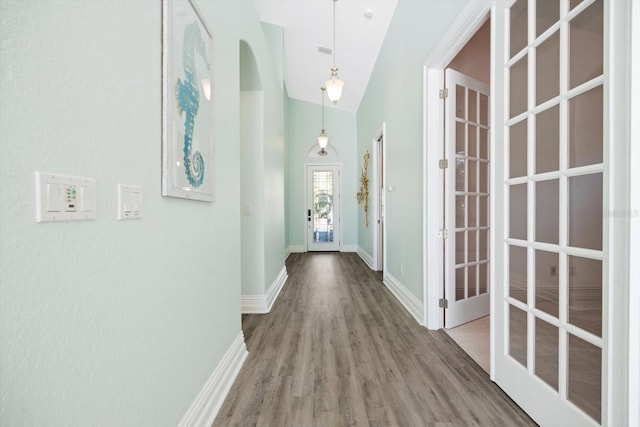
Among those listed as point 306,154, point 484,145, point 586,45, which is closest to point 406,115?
point 484,145

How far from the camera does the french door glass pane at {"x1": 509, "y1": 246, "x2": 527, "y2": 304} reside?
1.55m

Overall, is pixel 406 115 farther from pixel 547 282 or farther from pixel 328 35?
pixel 547 282

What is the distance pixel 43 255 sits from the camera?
0.63 metres

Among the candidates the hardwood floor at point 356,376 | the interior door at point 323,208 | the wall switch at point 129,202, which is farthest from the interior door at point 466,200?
the interior door at point 323,208

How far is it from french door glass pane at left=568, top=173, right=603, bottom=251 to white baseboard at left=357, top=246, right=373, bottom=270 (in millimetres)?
4211

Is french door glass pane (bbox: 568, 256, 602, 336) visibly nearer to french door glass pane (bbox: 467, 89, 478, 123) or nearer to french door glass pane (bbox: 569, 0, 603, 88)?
french door glass pane (bbox: 569, 0, 603, 88)

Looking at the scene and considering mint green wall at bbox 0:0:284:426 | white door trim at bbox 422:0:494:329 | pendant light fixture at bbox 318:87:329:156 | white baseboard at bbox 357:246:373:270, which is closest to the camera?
mint green wall at bbox 0:0:284:426

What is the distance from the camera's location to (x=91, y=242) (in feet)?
2.52

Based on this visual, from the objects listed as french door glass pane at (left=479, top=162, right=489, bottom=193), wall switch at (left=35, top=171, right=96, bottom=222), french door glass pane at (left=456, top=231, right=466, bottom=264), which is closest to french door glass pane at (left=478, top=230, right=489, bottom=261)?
french door glass pane at (left=456, top=231, right=466, bottom=264)

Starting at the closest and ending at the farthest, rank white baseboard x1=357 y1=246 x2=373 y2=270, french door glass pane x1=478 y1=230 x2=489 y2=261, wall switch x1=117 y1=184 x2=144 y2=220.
Result: 1. wall switch x1=117 y1=184 x2=144 y2=220
2. french door glass pane x1=478 y1=230 x2=489 y2=261
3. white baseboard x1=357 y1=246 x2=373 y2=270

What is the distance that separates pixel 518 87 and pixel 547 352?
4.40 feet

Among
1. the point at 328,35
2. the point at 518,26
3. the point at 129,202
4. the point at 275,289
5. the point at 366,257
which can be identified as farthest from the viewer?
the point at 366,257

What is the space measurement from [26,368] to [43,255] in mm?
226

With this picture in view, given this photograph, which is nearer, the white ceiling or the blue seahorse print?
the blue seahorse print
